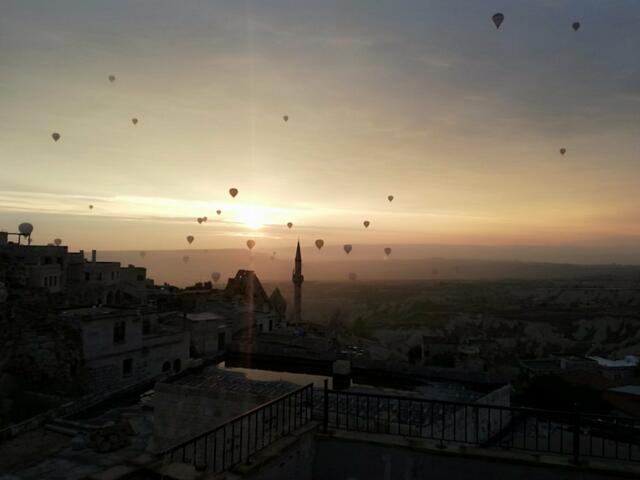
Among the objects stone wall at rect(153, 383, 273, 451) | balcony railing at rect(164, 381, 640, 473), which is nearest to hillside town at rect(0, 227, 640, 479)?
stone wall at rect(153, 383, 273, 451)

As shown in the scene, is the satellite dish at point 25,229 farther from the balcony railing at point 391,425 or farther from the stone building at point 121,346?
the balcony railing at point 391,425

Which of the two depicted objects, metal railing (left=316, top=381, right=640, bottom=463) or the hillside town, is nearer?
metal railing (left=316, top=381, right=640, bottom=463)

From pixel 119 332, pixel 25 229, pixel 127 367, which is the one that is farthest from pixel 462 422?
pixel 25 229

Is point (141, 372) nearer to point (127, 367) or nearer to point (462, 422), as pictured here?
point (127, 367)

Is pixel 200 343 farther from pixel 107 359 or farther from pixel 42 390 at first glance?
pixel 42 390

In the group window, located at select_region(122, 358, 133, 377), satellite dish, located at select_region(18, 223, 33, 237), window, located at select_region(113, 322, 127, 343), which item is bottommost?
window, located at select_region(122, 358, 133, 377)

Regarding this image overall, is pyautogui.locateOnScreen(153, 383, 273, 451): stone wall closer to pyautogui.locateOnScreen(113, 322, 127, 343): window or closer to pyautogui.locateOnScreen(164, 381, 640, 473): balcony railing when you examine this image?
pyautogui.locateOnScreen(164, 381, 640, 473): balcony railing
